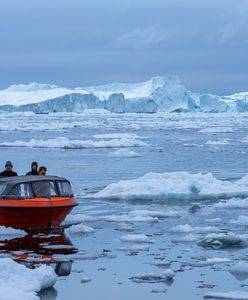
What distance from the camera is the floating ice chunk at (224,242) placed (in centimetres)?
1035

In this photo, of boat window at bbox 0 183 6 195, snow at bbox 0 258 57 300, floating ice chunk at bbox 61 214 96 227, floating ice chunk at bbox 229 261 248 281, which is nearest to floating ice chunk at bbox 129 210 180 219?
floating ice chunk at bbox 61 214 96 227

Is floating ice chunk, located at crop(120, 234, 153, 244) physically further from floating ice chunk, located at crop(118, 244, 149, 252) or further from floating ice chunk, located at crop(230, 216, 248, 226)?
floating ice chunk, located at crop(230, 216, 248, 226)

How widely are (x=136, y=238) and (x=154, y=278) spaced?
2.53 m

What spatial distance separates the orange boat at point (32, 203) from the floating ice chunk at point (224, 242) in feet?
8.17

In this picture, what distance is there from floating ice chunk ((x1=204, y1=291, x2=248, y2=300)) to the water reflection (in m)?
1.96

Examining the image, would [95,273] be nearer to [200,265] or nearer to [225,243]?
[200,265]

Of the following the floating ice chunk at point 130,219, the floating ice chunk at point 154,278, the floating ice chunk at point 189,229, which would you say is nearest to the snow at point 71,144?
the floating ice chunk at point 130,219

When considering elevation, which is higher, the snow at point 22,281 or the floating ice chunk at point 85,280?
the snow at point 22,281

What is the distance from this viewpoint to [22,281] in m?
7.55

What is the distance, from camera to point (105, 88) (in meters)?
135

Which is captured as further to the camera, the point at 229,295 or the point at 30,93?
the point at 30,93

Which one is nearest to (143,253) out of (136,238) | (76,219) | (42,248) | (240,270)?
(136,238)

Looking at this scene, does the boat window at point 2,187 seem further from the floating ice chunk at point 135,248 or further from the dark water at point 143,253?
the floating ice chunk at point 135,248

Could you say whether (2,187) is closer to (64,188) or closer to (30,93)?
(64,188)
